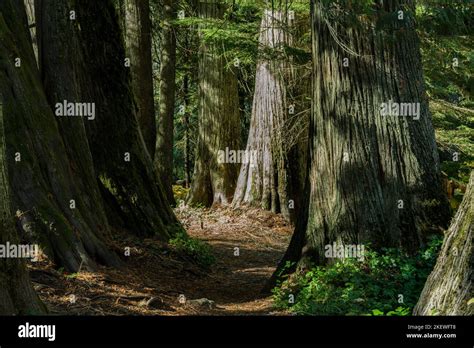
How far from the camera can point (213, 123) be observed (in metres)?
17.9

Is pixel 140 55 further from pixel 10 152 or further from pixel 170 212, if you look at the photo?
pixel 10 152

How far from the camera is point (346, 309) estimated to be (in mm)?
7344

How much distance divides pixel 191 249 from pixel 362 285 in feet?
13.0

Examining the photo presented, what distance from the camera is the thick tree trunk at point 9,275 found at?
5.13 metres

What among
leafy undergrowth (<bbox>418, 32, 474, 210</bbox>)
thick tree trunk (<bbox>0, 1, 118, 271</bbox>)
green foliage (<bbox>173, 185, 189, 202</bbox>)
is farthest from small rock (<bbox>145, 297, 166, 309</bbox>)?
green foliage (<bbox>173, 185, 189, 202</bbox>)

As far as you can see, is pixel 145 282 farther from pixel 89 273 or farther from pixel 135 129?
pixel 135 129

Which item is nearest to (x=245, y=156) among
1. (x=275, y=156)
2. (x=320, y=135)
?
(x=275, y=156)

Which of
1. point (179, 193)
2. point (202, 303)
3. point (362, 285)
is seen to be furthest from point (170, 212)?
point (179, 193)

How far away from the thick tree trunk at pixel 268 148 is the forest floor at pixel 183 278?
16.9 inches

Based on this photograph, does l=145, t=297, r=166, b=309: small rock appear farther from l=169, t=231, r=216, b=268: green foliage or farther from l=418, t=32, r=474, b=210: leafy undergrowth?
l=418, t=32, r=474, b=210: leafy undergrowth

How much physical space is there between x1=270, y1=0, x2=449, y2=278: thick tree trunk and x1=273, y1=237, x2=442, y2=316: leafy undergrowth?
0.71 feet

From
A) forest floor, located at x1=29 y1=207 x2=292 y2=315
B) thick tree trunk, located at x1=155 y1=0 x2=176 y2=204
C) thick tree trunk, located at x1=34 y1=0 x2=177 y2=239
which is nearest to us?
forest floor, located at x1=29 y1=207 x2=292 y2=315

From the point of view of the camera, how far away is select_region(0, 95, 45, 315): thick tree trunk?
202 inches
